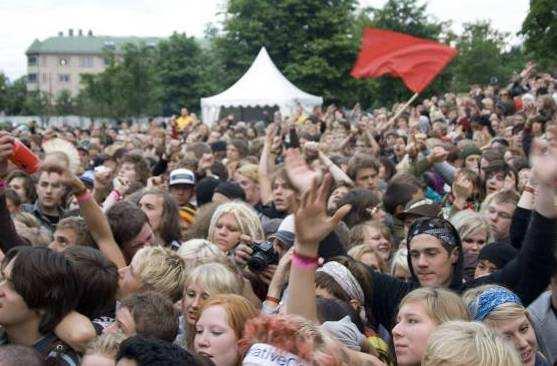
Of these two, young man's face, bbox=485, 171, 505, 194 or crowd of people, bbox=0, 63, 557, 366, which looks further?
young man's face, bbox=485, 171, 505, 194

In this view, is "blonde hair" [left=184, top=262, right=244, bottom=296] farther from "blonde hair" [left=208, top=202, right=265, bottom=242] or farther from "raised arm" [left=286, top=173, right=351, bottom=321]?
"blonde hair" [left=208, top=202, right=265, bottom=242]

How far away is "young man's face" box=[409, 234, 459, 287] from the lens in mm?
5707

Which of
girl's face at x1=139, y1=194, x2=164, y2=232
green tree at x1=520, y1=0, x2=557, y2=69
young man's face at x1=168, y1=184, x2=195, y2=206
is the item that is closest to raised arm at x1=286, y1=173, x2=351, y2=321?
girl's face at x1=139, y1=194, x2=164, y2=232

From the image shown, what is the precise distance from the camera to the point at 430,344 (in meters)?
3.93

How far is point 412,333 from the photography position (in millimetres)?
4457

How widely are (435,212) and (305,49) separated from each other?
56262 mm

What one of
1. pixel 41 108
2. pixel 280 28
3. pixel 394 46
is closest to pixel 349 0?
pixel 280 28

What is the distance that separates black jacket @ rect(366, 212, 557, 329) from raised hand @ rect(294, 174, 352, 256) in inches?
47.0

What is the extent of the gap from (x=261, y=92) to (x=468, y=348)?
3095cm

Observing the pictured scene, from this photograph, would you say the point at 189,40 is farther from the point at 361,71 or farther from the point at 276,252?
the point at 276,252

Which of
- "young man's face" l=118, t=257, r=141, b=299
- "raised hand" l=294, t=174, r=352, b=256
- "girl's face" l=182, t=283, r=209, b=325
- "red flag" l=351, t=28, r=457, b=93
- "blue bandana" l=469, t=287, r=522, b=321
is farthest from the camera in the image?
"red flag" l=351, t=28, r=457, b=93

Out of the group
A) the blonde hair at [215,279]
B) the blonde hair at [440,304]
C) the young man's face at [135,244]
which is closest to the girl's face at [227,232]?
the young man's face at [135,244]

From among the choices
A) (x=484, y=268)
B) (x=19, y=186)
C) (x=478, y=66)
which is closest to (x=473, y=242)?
(x=484, y=268)

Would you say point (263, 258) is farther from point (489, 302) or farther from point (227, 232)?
point (489, 302)
